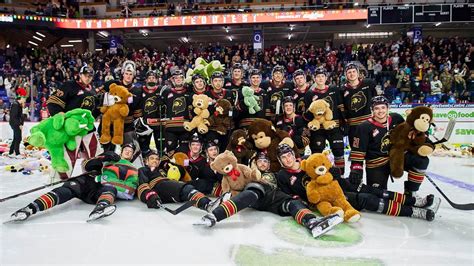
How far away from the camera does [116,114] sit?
4898mm

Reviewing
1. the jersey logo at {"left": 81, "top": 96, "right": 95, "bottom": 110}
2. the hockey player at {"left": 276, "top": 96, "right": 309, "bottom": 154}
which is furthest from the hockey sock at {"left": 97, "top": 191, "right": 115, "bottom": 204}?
the hockey player at {"left": 276, "top": 96, "right": 309, "bottom": 154}

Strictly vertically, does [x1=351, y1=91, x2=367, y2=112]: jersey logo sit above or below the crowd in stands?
below

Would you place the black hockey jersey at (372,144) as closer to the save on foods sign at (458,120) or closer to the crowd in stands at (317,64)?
the crowd in stands at (317,64)

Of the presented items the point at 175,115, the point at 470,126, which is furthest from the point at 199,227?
the point at 470,126

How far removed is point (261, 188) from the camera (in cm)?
360

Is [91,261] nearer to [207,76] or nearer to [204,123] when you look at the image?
[204,123]

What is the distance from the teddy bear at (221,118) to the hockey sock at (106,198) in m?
1.53

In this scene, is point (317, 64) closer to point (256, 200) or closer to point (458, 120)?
point (458, 120)

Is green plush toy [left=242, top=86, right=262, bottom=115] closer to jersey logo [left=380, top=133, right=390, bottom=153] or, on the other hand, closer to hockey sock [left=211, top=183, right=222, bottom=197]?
hockey sock [left=211, top=183, right=222, bottom=197]

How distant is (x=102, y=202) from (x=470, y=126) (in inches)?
327

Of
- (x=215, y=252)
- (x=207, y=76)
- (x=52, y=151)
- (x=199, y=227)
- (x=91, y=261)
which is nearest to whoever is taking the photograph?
(x=91, y=261)

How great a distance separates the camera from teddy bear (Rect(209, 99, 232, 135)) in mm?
4750

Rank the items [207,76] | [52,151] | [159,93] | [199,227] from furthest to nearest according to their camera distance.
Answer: [207,76], [159,93], [52,151], [199,227]

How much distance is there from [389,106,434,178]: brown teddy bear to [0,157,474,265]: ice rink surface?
53cm
